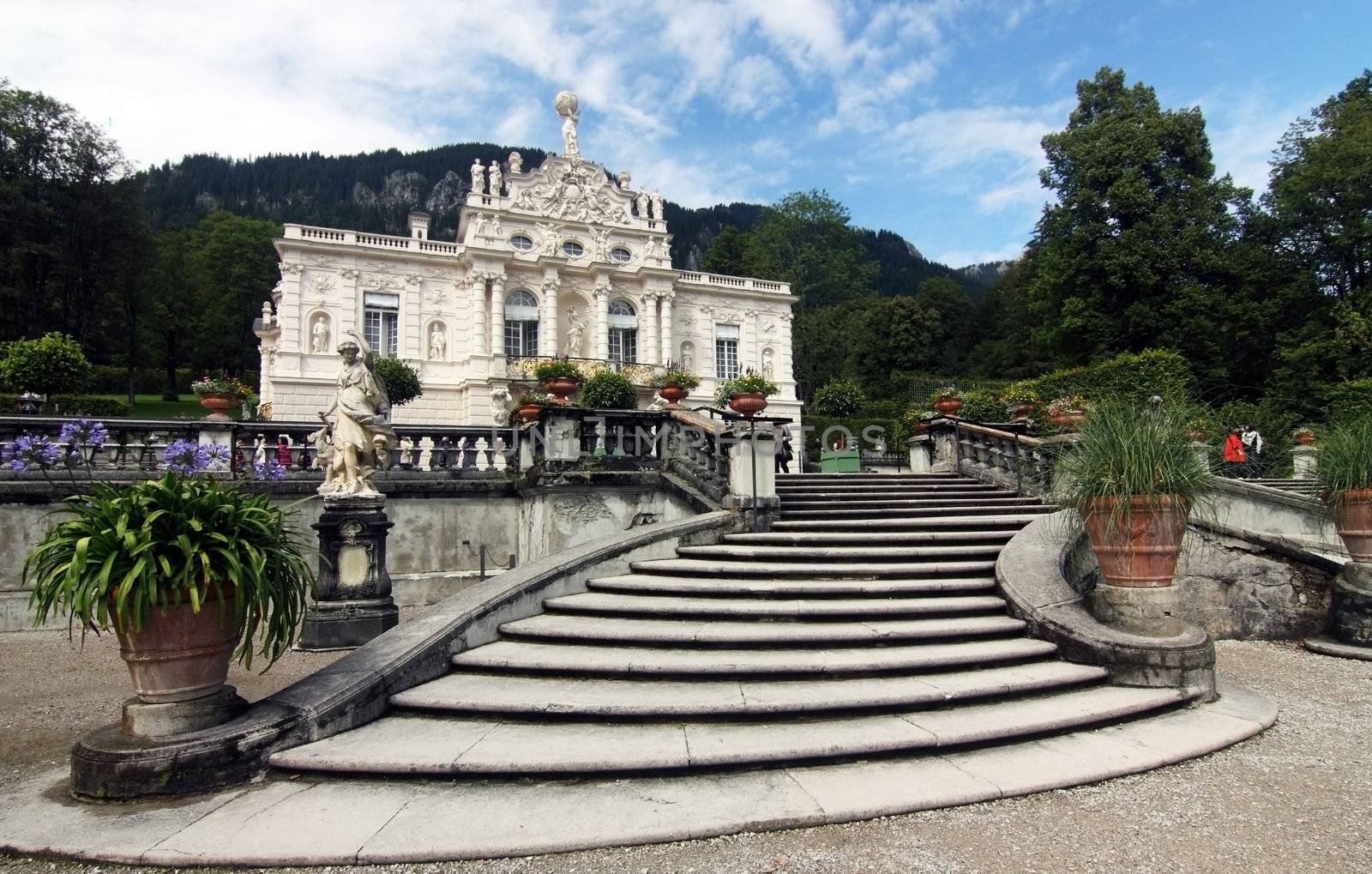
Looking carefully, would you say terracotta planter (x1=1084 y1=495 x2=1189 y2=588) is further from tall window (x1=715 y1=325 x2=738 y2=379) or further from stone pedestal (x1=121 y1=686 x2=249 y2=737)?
tall window (x1=715 y1=325 x2=738 y2=379)

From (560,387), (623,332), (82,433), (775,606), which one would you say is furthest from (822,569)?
(623,332)

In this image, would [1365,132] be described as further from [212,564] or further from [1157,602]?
[212,564]

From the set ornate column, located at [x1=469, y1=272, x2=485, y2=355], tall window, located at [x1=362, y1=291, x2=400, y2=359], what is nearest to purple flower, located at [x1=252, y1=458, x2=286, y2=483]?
tall window, located at [x1=362, y1=291, x2=400, y2=359]

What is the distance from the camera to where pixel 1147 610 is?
470 centimetres

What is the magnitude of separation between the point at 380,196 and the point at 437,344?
10726 cm

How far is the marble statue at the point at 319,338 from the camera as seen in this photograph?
90.4 feet

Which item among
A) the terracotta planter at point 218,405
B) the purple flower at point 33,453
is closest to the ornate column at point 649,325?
the terracotta planter at point 218,405

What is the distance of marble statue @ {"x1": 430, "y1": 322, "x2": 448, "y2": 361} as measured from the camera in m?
30.0

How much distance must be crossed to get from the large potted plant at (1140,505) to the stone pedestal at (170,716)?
18.0 ft

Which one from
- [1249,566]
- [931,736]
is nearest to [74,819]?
[931,736]

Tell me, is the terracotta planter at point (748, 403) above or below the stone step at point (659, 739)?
above

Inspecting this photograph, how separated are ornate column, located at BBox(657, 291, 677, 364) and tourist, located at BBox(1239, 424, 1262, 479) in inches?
864

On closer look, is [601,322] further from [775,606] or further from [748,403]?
[775,606]

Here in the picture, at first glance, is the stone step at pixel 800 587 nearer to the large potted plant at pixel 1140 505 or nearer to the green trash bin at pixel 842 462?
the large potted plant at pixel 1140 505
